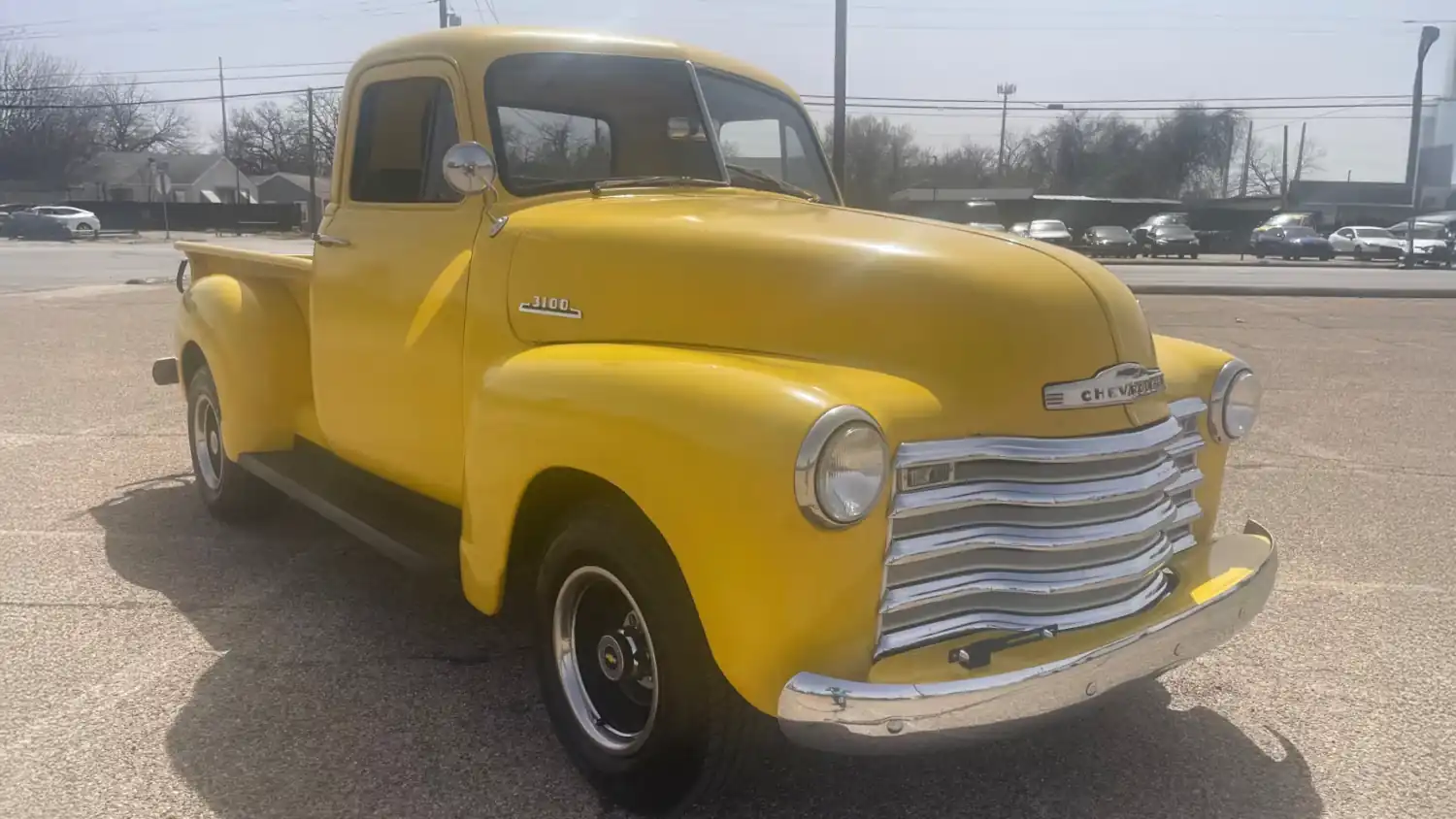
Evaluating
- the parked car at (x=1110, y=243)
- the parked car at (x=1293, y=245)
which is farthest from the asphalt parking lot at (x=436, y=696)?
the parked car at (x=1293, y=245)

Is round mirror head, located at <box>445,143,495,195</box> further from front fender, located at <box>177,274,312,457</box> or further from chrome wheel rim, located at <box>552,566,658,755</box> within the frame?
front fender, located at <box>177,274,312,457</box>

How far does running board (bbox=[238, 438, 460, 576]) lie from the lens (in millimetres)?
3535

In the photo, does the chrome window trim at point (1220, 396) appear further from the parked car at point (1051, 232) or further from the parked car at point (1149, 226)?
the parked car at point (1149, 226)

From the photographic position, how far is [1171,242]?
3747cm

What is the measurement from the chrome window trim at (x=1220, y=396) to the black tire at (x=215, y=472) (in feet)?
13.1

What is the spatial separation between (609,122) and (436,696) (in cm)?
197

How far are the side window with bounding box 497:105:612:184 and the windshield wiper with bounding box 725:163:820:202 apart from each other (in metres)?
0.47

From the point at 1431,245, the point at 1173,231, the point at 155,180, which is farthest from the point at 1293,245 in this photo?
the point at 155,180

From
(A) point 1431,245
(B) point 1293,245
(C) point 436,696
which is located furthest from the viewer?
(B) point 1293,245

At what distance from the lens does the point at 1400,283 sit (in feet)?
80.8

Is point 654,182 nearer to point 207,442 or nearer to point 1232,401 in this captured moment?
point 1232,401

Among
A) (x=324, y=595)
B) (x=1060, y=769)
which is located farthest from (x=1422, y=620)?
(x=324, y=595)

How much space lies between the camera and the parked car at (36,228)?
141ft

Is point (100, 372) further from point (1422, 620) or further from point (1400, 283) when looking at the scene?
point (1400, 283)
